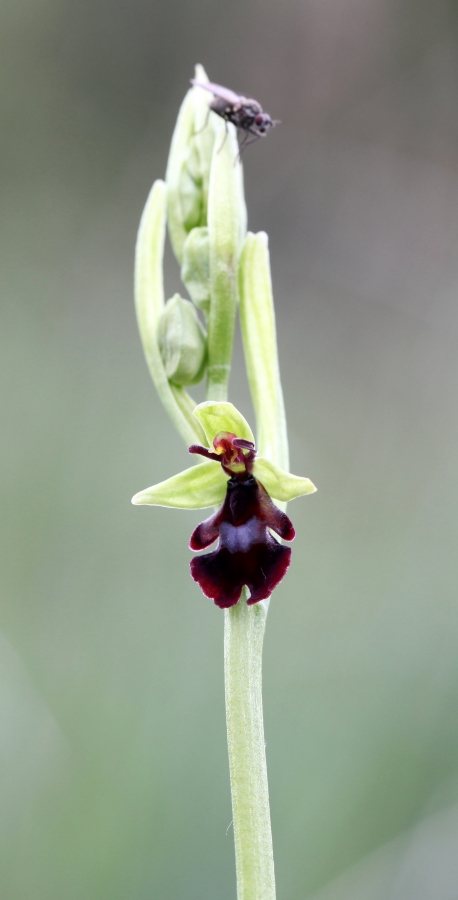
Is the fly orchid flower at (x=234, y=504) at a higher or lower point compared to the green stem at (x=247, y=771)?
higher

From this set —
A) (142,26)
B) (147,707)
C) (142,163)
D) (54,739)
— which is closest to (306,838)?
(147,707)

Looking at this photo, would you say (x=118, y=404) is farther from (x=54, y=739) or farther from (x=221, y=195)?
(x=221, y=195)

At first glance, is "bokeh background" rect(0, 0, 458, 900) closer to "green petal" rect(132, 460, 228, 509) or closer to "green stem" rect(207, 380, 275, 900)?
"green stem" rect(207, 380, 275, 900)

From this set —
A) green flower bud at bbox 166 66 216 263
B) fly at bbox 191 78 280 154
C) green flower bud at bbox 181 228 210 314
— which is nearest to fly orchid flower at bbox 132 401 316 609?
green flower bud at bbox 181 228 210 314

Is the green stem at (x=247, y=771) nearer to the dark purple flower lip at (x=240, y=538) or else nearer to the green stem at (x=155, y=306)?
the dark purple flower lip at (x=240, y=538)

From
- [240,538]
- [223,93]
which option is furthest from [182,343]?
[223,93]

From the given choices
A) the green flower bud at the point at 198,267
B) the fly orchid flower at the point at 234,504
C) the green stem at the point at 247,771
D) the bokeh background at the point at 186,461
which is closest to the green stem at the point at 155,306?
the green flower bud at the point at 198,267
